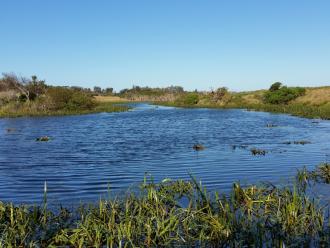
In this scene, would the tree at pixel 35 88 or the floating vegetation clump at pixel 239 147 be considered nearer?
the floating vegetation clump at pixel 239 147

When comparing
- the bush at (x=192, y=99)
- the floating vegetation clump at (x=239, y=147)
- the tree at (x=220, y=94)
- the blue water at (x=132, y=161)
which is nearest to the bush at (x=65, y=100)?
the tree at (x=220, y=94)

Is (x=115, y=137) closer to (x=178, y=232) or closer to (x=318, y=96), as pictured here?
(x=178, y=232)

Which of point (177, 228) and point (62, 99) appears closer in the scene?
point (177, 228)

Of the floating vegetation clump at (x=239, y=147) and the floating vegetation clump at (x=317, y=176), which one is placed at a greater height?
the floating vegetation clump at (x=317, y=176)

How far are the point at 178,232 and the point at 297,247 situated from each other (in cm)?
285

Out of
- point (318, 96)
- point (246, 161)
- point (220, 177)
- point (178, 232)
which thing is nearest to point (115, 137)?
point (246, 161)

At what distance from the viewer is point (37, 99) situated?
286 feet

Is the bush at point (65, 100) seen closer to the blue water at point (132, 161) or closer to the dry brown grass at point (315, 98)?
the blue water at point (132, 161)

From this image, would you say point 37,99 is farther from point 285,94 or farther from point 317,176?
point 317,176

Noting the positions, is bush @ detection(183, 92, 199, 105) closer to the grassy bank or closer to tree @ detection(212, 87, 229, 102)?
the grassy bank

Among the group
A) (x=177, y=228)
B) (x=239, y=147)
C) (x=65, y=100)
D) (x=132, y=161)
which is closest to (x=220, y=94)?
(x=65, y=100)

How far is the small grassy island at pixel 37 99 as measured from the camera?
82.0m

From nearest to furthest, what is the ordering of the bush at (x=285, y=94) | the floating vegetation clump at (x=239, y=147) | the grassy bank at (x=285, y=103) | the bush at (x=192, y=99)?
the floating vegetation clump at (x=239, y=147) → the grassy bank at (x=285, y=103) → the bush at (x=285, y=94) → the bush at (x=192, y=99)

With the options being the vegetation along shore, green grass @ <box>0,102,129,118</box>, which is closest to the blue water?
green grass @ <box>0,102,129,118</box>
